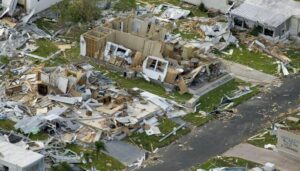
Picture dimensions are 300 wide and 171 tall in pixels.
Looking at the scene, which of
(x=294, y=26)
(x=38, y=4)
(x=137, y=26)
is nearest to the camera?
(x=137, y=26)

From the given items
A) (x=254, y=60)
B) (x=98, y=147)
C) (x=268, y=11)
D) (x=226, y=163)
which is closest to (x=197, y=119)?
(x=226, y=163)

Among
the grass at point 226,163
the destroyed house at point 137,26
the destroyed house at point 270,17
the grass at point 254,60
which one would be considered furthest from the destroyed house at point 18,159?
the destroyed house at point 270,17

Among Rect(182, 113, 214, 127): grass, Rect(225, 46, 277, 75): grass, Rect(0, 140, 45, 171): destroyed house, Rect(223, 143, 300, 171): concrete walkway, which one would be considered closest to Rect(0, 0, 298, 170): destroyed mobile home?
Rect(0, 140, 45, 171): destroyed house

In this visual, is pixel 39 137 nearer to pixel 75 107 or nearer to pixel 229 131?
pixel 75 107

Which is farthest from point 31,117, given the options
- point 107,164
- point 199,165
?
point 199,165

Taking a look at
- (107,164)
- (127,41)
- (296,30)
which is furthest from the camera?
(296,30)

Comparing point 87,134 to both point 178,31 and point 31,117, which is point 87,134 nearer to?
point 31,117
